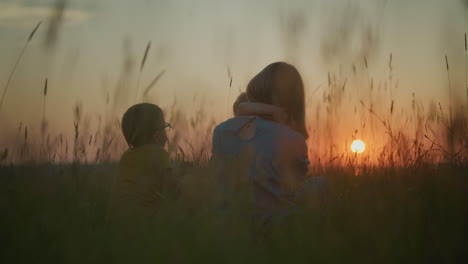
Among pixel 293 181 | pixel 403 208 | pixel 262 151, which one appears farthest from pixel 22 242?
pixel 403 208

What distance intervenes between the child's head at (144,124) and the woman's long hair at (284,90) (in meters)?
0.53

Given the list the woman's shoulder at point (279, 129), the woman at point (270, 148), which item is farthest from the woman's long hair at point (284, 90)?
the woman's shoulder at point (279, 129)

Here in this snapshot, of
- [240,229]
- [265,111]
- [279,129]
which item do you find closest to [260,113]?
[265,111]

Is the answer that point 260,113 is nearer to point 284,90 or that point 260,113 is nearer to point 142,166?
point 284,90

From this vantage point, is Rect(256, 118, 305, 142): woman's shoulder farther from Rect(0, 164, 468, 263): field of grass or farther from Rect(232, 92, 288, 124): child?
Rect(0, 164, 468, 263): field of grass

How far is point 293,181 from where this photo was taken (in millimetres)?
1628

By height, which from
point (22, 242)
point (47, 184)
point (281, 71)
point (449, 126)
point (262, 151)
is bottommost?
point (22, 242)

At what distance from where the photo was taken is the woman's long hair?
7.32 ft

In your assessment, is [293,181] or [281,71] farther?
[281,71]

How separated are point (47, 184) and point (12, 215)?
0.42 meters

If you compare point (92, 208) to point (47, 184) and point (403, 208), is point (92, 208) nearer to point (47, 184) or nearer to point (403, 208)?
point (47, 184)

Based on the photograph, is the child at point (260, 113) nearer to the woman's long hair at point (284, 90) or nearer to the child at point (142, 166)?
the woman's long hair at point (284, 90)

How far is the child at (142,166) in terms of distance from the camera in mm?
1695

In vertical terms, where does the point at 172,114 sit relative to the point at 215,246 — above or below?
above
